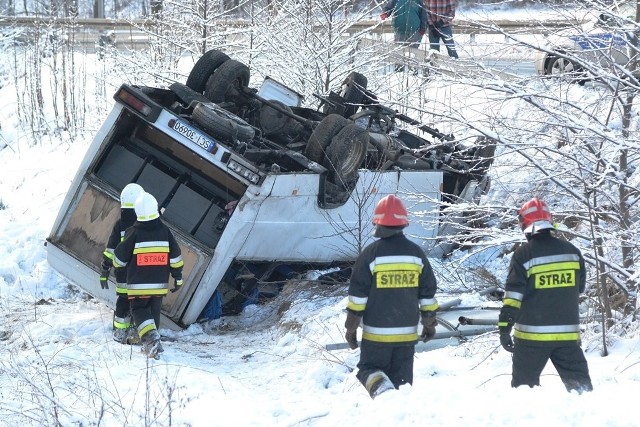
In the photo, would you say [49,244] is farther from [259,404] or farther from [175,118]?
[259,404]

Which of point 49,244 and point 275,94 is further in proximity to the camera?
point 275,94

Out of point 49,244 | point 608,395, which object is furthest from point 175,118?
point 608,395

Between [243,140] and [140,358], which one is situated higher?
[243,140]

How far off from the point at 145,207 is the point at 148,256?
1.28 feet

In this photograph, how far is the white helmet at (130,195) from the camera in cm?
735

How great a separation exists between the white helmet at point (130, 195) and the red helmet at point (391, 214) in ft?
8.35

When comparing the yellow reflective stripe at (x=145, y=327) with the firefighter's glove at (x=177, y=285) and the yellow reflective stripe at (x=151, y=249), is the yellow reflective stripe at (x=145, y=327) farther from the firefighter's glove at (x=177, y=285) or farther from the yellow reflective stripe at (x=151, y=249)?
the yellow reflective stripe at (x=151, y=249)

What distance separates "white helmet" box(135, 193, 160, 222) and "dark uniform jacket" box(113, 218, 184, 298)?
5 centimetres

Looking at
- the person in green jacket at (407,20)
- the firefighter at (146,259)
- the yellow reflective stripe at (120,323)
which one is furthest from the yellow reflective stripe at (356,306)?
the person in green jacket at (407,20)

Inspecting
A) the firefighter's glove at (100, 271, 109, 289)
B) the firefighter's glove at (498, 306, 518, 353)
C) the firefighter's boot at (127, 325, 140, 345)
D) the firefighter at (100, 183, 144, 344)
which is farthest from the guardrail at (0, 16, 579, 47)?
the firefighter's boot at (127, 325, 140, 345)

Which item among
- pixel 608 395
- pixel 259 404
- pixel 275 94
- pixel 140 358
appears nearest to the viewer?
pixel 608 395

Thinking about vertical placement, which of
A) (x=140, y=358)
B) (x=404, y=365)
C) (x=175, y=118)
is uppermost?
(x=175, y=118)

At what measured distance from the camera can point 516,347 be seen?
18.3 feet

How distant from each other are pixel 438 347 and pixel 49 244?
3.36m
